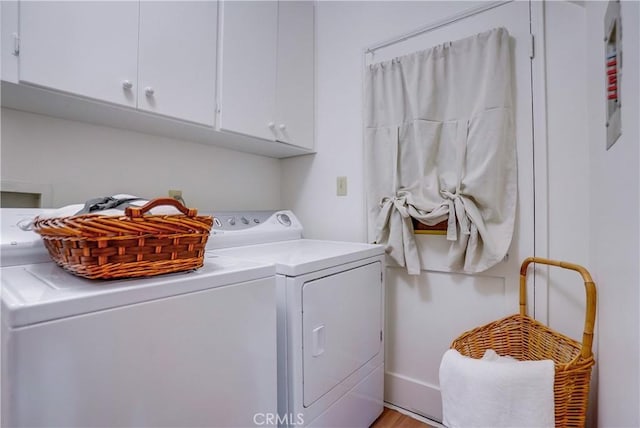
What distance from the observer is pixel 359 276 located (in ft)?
4.75

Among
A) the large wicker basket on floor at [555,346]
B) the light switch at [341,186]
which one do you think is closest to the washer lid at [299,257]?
the light switch at [341,186]

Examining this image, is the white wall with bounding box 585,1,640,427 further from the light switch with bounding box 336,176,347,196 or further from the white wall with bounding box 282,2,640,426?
the light switch with bounding box 336,176,347,196

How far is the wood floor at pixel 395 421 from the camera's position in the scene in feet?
5.28

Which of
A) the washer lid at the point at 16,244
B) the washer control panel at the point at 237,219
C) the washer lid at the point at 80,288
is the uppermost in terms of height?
the washer control panel at the point at 237,219

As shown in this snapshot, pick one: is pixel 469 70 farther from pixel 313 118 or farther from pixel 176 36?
pixel 176 36

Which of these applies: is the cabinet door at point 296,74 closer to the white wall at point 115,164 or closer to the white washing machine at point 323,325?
the white wall at point 115,164

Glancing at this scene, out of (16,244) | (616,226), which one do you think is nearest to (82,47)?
(16,244)

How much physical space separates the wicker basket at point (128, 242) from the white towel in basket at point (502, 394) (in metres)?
1.03

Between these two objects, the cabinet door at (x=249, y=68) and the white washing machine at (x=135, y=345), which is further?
the cabinet door at (x=249, y=68)

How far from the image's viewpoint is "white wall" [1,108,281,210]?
1.25 m

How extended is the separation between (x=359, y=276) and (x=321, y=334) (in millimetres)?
351

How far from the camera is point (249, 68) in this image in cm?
164

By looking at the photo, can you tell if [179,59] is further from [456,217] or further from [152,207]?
[456,217]

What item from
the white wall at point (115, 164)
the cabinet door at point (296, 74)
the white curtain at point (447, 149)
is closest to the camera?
the white wall at point (115, 164)
